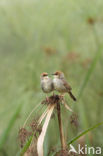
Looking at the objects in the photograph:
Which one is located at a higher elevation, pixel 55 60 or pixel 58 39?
pixel 58 39

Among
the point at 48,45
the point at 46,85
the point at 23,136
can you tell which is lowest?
the point at 23,136

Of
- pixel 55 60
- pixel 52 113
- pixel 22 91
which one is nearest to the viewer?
pixel 52 113

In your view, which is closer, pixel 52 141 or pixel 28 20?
pixel 52 141

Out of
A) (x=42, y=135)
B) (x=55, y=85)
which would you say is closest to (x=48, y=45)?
(x=55, y=85)

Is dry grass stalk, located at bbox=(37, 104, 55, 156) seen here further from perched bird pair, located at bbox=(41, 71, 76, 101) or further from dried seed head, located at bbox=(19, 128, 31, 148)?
perched bird pair, located at bbox=(41, 71, 76, 101)

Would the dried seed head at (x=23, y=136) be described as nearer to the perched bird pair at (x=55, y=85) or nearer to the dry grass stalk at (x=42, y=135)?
the dry grass stalk at (x=42, y=135)

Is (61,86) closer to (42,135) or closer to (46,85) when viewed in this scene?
(46,85)

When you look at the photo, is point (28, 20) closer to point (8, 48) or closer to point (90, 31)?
point (8, 48)

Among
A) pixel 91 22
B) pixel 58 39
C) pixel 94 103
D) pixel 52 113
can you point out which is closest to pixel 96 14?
pixel 91 22

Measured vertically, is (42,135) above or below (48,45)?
below
